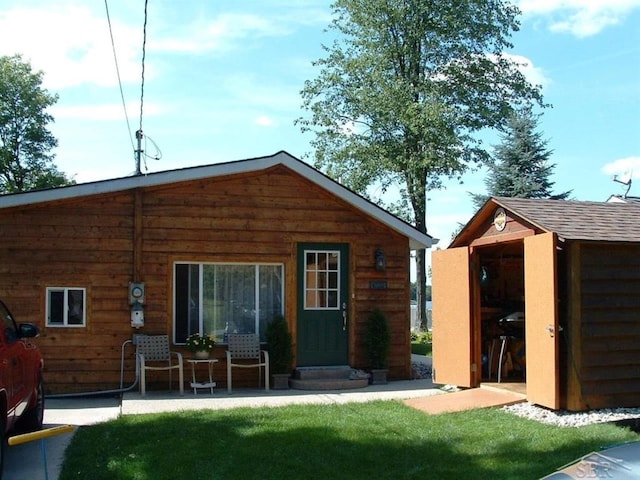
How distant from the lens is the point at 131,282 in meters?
11.0

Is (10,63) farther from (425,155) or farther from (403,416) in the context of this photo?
(403,416)

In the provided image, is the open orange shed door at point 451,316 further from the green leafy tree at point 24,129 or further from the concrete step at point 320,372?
the green leafy tree at point 24,129

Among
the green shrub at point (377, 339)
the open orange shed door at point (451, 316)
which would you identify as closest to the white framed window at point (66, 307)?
the green shrub at point (377, 339)

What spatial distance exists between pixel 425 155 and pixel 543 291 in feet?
49.3

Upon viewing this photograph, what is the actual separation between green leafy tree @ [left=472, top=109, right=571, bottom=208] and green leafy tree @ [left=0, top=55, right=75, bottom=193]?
67.9 ft

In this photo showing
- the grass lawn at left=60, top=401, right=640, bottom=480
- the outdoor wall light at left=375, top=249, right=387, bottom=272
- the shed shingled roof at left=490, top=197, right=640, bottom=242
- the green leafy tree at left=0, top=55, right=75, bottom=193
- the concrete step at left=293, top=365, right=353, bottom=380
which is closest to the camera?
the grass lawn at left=60, top=401, right=640, bottom=480

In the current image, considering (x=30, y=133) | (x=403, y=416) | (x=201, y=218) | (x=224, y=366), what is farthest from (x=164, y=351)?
(x=30, y=133)

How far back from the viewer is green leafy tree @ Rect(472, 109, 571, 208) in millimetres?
27625

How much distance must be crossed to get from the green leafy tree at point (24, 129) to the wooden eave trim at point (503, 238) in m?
28.0

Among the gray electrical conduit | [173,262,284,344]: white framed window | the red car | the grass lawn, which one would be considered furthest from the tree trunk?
the red car

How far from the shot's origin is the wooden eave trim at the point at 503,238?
29.9ft

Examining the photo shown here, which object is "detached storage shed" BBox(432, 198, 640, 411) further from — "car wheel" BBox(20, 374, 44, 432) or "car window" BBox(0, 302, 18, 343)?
"car window" BBox(0, 302, 18, 343)

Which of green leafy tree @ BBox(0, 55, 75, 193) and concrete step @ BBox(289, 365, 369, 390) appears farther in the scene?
green leafy tree @ BBox(0, 55, 75, 193)

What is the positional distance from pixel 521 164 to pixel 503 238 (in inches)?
759
